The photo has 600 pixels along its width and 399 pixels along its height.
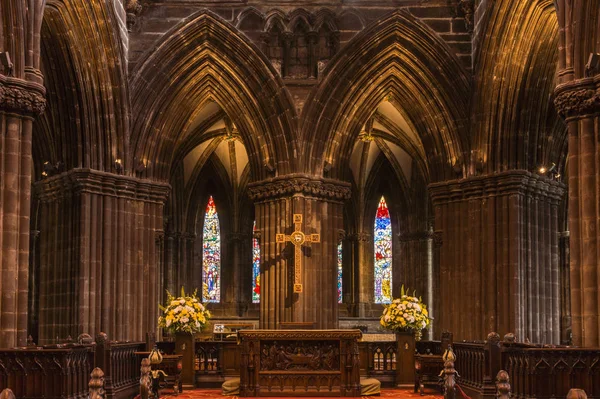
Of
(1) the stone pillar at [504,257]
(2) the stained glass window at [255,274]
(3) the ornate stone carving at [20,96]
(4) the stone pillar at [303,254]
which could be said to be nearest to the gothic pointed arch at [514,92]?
(1) the stone pillar at [504,257]

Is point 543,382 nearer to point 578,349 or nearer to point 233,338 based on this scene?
point 578,349

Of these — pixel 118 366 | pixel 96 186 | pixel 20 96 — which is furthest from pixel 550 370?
pixel 96 186

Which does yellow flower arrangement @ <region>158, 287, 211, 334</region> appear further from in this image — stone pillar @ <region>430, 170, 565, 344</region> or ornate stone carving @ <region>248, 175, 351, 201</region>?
stone pillar @ <region>430, 170, 565, 344</region>

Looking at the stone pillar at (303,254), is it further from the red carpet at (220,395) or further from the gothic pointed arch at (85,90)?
the gothic pointed arch at (85,90)

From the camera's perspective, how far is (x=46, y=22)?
21484 millimetres

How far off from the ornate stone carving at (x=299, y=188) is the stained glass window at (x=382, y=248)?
9.48 m

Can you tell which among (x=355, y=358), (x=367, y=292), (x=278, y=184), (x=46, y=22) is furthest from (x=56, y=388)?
(x=367, y=292)

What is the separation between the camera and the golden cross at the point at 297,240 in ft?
74.6

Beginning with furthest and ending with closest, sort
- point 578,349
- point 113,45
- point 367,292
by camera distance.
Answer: point 367,292, point 113,45, point 578,349

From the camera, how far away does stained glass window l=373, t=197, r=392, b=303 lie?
3456cm

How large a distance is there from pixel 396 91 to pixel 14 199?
1162 centimetres

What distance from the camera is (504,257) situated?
2297cm

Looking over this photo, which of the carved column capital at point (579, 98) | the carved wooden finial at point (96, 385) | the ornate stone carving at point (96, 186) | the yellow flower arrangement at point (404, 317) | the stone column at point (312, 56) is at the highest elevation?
the stone column at point (312, 56)

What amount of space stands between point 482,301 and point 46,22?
11.2m
